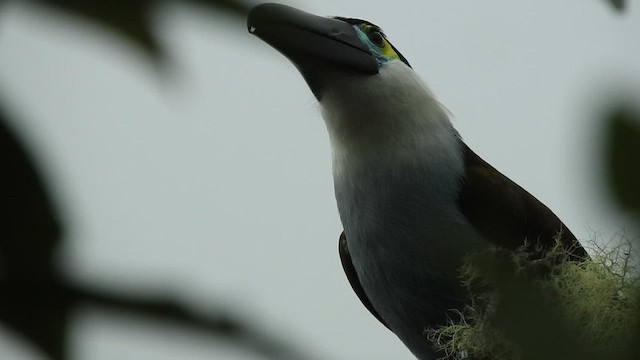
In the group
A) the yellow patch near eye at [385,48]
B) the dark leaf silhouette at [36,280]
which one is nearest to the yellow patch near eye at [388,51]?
the yellow patch near eye at [385,48]

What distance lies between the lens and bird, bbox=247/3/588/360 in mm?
3920

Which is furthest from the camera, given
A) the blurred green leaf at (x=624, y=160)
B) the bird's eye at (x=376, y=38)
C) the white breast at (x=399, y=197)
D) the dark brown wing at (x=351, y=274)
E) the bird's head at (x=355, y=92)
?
the bird's eye at (x=376, y=38)

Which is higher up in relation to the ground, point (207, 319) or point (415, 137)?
point (415, 137)

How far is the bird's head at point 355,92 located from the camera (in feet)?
13.7

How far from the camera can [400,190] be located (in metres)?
4.07

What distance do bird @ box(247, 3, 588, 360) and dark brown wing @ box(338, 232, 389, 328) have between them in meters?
0.01

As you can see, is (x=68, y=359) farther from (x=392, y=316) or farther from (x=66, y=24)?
(x=392, y=316)

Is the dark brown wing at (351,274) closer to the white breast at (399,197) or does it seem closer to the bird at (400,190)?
the bird at (400,190)

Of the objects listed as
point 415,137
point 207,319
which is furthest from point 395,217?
point 207,319

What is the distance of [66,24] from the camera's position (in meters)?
0.57

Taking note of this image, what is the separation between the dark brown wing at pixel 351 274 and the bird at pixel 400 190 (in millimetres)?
11

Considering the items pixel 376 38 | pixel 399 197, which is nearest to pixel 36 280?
pixel 399 197

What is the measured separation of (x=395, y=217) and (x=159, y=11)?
3.46 meters

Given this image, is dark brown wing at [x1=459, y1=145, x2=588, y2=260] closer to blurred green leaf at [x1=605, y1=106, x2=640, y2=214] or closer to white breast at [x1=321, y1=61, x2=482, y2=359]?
white breast at [x1=321, y1=61, x2=482, y2=359]
